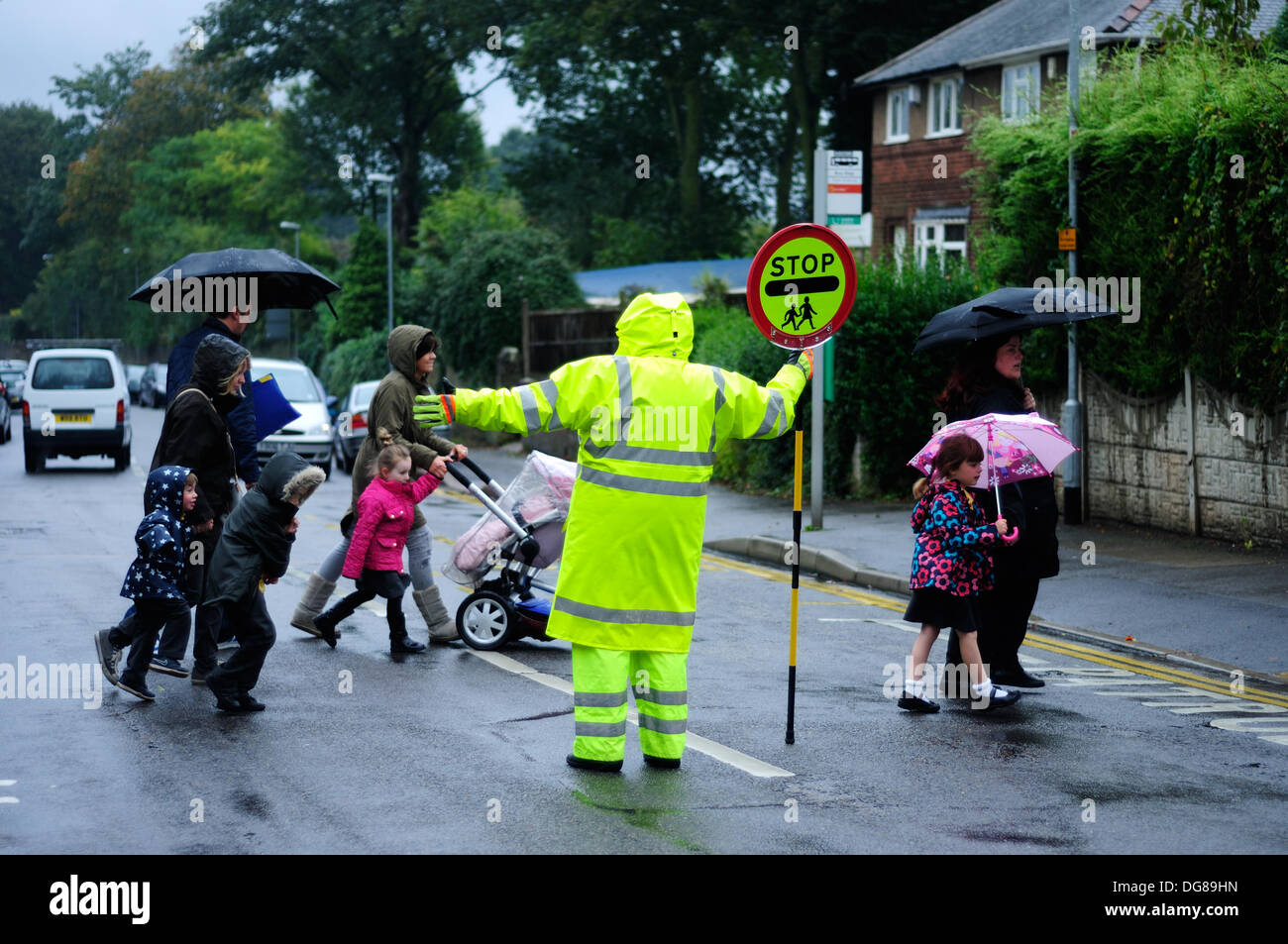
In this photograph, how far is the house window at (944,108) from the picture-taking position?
3612cm

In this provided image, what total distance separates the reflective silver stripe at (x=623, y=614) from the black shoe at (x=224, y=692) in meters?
2.06

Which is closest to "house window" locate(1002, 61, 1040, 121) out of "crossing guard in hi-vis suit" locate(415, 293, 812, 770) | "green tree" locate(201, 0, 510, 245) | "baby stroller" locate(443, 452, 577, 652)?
"green tree" locate(201, 0, 510, 245)

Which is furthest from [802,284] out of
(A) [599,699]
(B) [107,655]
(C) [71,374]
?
(C) [71,374]

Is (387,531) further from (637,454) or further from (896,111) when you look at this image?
(896,111)

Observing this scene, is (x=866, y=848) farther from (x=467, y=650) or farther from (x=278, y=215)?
(x=278, y=215)

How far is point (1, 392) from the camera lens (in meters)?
36.1

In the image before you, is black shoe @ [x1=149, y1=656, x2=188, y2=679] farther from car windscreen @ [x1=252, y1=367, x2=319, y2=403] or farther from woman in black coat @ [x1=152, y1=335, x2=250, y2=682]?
car windscreen @ [x1=252, y1=367, x2=319, y2=403]

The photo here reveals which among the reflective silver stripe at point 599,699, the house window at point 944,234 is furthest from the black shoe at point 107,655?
the house window at point 944,234

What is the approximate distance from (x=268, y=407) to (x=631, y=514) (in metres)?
3.69

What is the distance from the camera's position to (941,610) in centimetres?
809

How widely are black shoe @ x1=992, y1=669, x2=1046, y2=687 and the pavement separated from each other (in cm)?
151

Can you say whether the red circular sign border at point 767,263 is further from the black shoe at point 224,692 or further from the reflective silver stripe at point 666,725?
the black shoe at point 224,692

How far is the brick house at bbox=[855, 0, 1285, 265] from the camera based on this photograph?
31.8 meters

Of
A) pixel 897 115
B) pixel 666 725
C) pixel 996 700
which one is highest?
pixel 897 115
